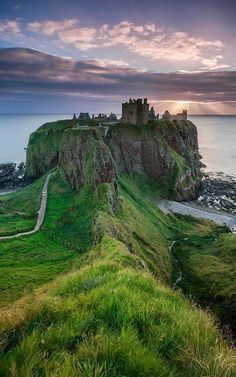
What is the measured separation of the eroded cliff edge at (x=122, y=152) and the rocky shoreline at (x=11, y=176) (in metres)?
6.42

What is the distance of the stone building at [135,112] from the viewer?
428 ft

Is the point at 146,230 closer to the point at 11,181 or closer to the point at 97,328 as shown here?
the point at 97,328

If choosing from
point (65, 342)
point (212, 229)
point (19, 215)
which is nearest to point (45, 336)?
point (65, 342)

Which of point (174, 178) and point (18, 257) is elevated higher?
point (18, 257)

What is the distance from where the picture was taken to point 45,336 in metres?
5.89

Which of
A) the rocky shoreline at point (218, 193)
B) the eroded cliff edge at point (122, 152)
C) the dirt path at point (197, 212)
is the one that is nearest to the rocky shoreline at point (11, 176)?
the eroded cliff edge at point (122, 152)

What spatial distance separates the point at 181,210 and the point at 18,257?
65.7m

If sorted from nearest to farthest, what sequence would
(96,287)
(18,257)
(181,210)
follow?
(96,287) < (18,257) < (181,210)

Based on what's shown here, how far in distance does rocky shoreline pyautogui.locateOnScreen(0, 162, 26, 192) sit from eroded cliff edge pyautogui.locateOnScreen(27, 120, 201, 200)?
6.42 m

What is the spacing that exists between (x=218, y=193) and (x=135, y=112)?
137 ft

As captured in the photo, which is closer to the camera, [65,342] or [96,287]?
[65,342]

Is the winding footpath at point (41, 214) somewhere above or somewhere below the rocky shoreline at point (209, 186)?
above

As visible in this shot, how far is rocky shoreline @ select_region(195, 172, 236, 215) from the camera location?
11153 centimetres

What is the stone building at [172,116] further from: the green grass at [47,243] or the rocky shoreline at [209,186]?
the green grass at [47,243]
